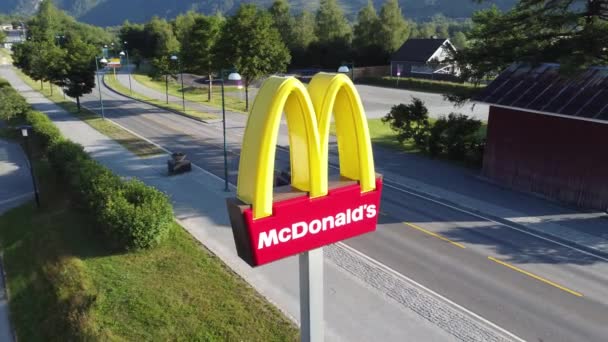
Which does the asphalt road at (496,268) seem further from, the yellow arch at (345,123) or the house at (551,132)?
the yellow arch at (345,123)

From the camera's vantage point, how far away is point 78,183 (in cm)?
1938

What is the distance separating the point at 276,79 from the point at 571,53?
1935 centimetres

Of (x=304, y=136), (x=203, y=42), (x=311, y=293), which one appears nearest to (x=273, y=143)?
(x=304, y=136)

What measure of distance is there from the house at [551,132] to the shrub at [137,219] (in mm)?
16220

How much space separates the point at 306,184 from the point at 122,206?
10.1 m

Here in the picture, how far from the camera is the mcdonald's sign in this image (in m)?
7.68

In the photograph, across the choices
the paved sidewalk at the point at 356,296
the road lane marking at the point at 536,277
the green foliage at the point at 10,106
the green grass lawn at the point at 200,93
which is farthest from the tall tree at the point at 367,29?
the road lane marking at the point at 536,277

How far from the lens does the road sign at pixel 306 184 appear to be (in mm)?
7688

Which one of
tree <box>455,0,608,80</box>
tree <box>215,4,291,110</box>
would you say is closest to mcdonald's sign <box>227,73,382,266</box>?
tree <box>455,0,608,80</box>

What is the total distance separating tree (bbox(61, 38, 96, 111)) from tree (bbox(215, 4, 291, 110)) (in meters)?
13.0

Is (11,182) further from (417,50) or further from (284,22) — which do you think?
(284,22)

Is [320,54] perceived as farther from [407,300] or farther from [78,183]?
[407,300]

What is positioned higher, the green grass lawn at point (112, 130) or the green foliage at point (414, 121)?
the green foliage at point (414, 121)

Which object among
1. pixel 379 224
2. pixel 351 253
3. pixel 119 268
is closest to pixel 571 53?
pixel 379 224
